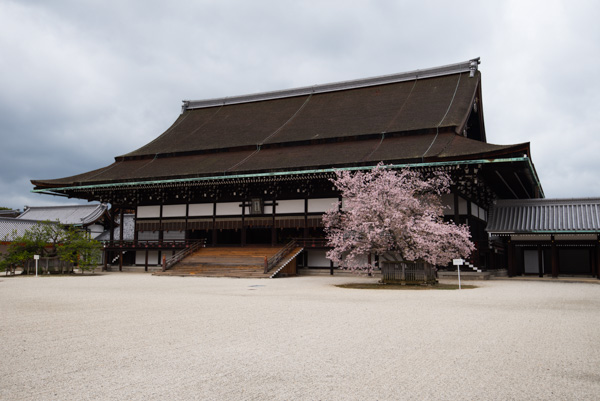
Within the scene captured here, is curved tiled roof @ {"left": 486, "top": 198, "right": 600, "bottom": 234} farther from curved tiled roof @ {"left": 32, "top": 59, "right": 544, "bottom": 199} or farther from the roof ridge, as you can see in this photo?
the roof ridge

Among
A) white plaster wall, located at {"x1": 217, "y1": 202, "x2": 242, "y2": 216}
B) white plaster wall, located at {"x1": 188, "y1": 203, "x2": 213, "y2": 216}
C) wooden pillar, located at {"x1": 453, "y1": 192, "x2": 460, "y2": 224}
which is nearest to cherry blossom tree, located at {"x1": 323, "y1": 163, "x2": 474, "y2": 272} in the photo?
wooden pillar, located at {"x1": 453, "y1": 192, "x2": 460, "y2": 224}

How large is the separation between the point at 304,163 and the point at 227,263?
5916 mm

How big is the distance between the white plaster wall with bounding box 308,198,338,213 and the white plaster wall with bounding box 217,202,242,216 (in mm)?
4034

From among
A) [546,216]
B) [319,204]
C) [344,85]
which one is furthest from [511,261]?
[344,85]

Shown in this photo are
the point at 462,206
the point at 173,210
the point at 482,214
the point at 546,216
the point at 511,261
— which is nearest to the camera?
the point at 462,206

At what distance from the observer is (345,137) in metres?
25.2

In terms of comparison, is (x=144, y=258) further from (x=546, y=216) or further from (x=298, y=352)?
(x=298, y=352)

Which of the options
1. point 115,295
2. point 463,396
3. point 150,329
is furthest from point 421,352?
point 115,295

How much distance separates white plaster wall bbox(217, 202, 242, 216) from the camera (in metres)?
25.6

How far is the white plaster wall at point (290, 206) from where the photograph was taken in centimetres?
2419

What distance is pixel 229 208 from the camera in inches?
1015

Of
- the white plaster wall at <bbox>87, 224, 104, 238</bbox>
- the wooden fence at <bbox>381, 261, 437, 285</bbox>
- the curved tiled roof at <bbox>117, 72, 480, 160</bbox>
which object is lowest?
the wooden fence at <bbox>381, 261, 437, 285</bbox>

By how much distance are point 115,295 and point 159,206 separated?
15473 mm

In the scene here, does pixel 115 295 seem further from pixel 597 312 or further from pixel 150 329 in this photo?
pixel 597 312
